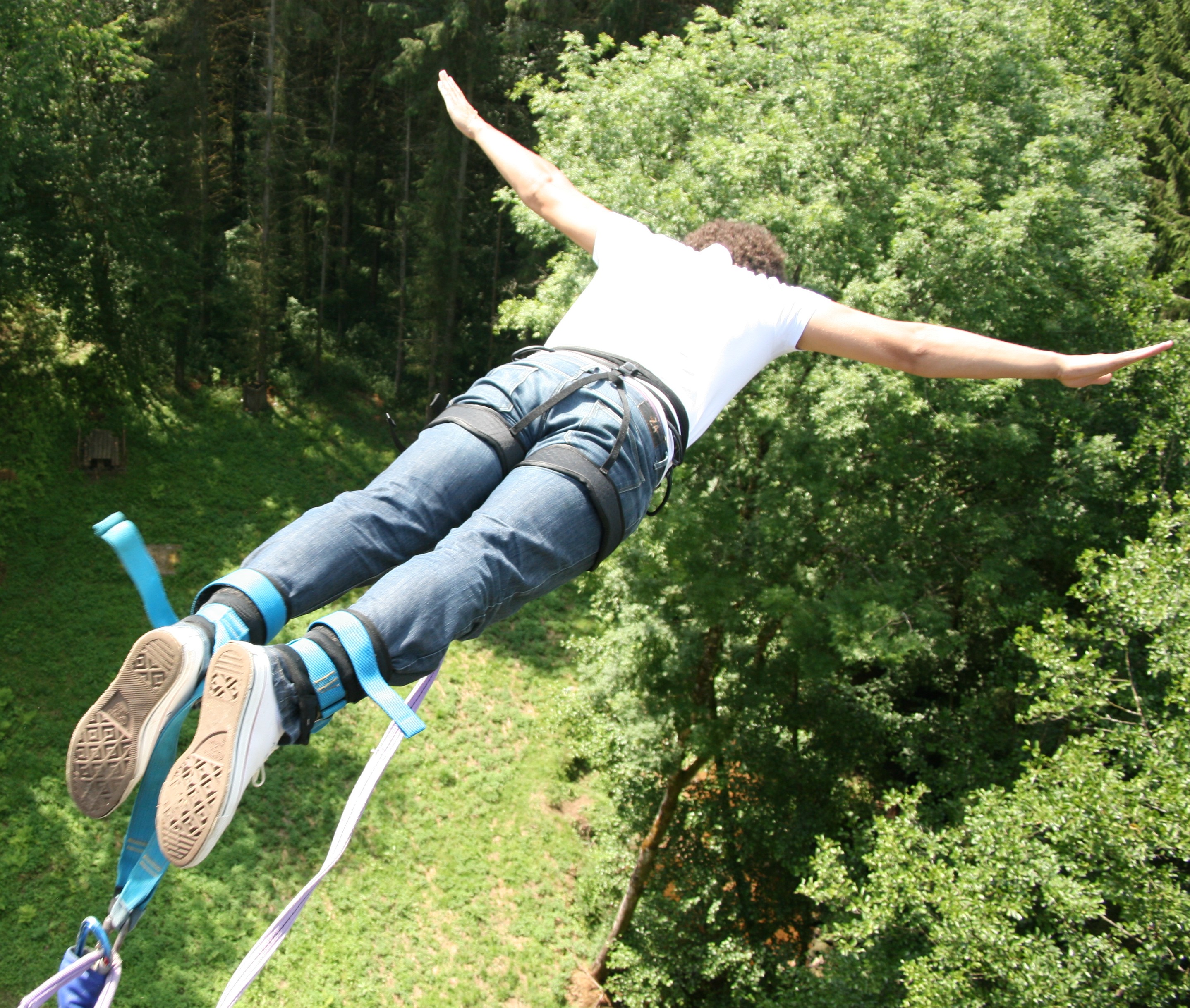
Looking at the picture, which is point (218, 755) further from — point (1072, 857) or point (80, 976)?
point (1072, 857)

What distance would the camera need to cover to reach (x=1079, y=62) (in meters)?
11.0

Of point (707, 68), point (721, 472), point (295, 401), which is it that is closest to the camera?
point (721, 472)

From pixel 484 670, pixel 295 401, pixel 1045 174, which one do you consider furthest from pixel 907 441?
pixel 295 401

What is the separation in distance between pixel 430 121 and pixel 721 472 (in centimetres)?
1456

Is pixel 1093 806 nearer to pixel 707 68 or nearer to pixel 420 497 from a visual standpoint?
pixel 420 497

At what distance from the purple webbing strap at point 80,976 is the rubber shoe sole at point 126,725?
37 centimetres

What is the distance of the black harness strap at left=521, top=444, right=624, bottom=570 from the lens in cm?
237

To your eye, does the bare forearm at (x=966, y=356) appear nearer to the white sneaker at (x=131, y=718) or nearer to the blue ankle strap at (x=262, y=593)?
the blue ankle strap at (x=262, y=593)

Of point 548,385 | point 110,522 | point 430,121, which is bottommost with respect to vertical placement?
point 430,121

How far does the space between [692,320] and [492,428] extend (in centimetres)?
69

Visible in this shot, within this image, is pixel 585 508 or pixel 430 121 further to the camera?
pixel 430 121

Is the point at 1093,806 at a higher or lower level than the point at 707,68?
lower

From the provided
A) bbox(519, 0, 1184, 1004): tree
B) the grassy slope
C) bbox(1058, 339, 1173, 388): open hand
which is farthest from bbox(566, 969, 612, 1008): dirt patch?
bbox(1058, 339, 1173, 388): open hand

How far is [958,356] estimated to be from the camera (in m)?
2.48
